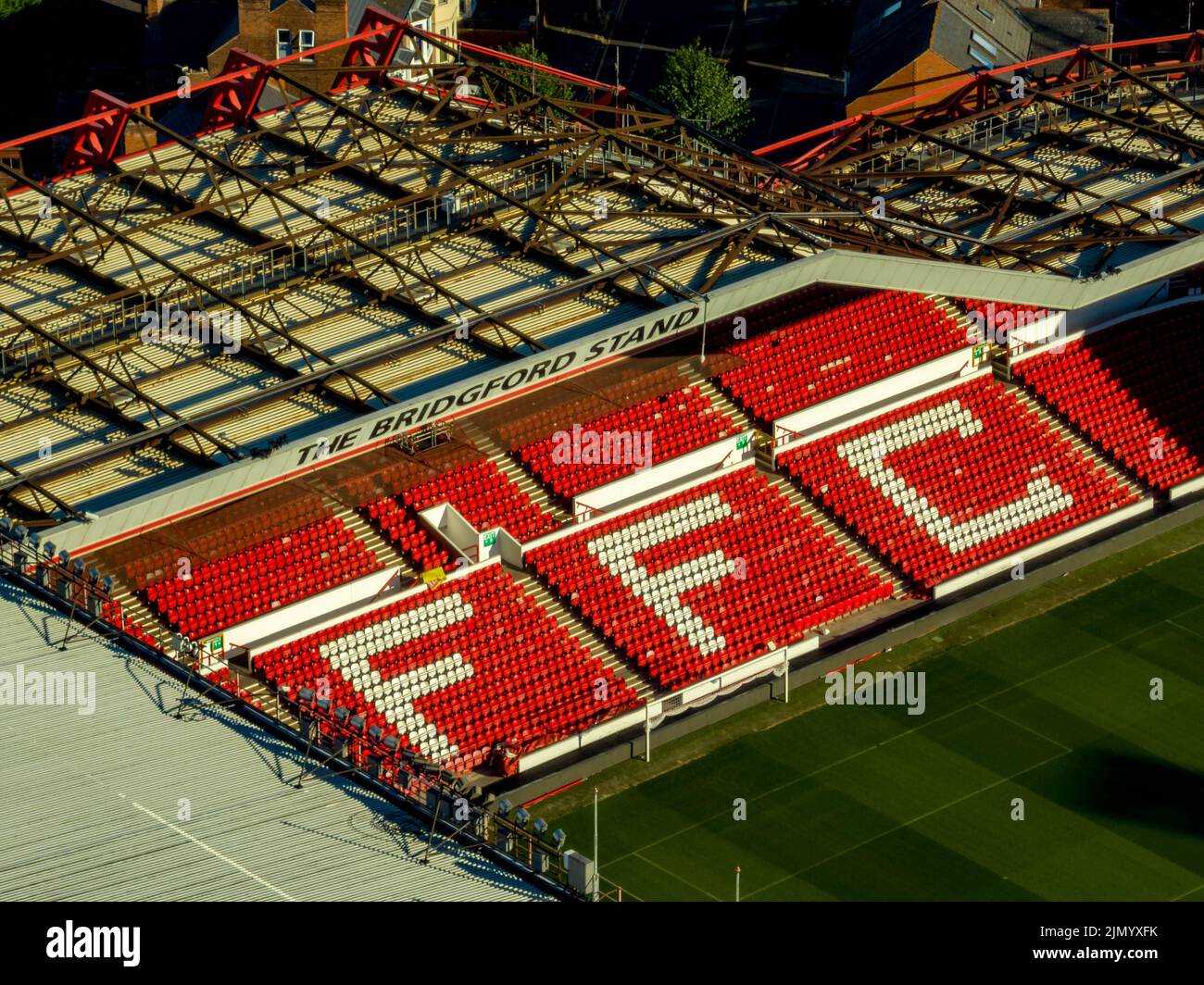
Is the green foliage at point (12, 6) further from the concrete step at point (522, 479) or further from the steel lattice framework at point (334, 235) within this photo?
the concrete step at point (522, 479)

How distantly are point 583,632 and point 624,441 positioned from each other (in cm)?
635

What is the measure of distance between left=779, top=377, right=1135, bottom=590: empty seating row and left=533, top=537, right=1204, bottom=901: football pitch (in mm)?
3694

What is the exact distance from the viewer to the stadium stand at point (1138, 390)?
7400 centimetres

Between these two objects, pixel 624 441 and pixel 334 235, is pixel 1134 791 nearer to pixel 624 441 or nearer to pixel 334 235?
pixel 624 441

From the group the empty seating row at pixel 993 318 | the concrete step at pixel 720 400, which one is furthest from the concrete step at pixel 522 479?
the empty seating row at pixel 993 318

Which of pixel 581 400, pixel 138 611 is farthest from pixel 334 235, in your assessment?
pixel 138 611

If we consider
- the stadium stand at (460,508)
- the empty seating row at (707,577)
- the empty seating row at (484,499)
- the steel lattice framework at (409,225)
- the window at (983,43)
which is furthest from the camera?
the window at (983,43)

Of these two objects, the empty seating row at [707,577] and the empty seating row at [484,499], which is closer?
the empty seating row at [707,577]

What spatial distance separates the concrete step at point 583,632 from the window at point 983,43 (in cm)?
3605

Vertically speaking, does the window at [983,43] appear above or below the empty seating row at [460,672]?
above

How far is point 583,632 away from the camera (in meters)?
63.4

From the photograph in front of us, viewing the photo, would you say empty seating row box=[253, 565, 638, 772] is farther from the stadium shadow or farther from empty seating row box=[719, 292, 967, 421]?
the stadium shadow

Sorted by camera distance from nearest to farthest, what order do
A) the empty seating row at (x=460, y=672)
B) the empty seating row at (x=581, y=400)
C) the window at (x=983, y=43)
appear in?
the empty seating row at (x=460, y=672), the empty seating row at (x=581, y=400), the window at (x=983, y=43)

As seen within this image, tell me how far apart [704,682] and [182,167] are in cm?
2091
